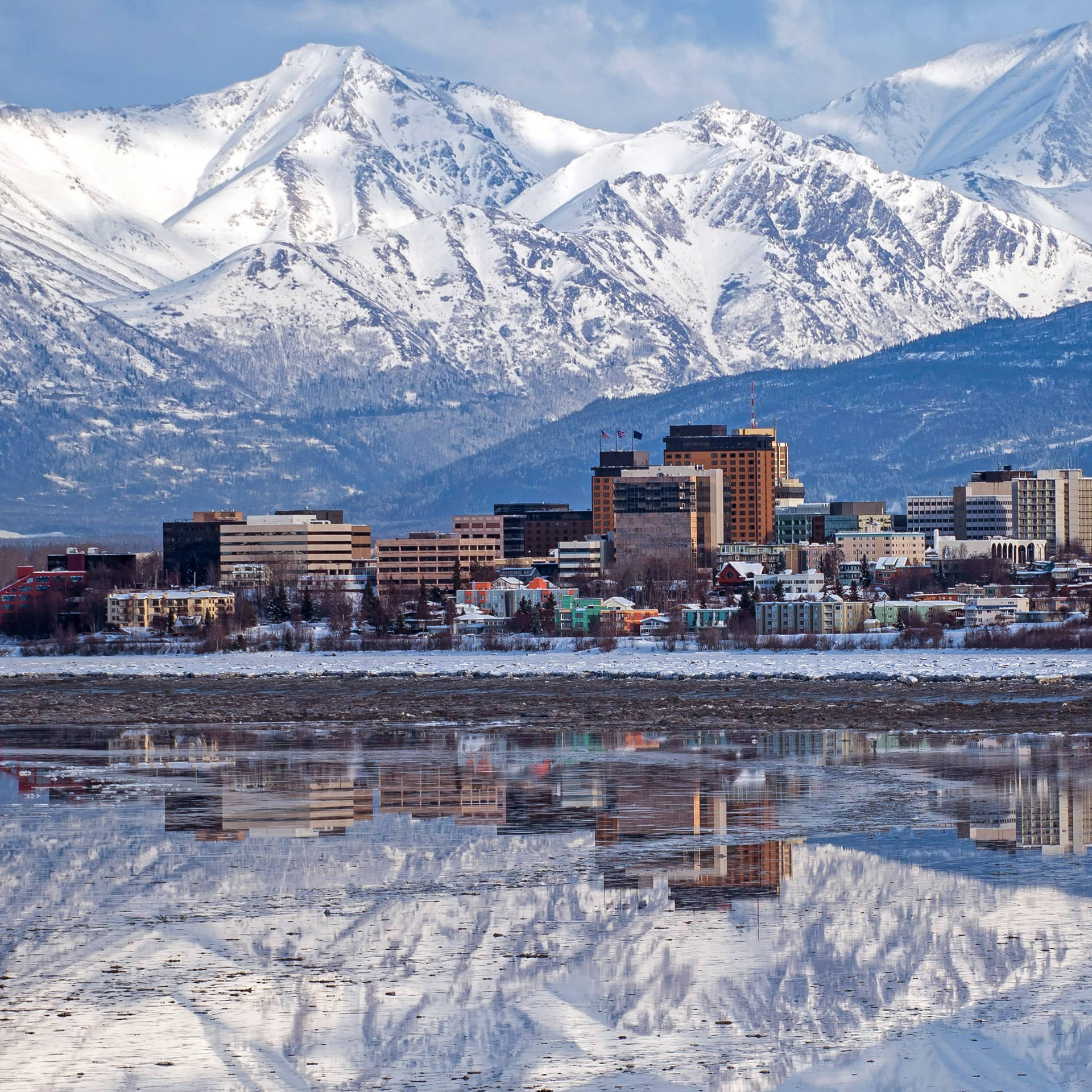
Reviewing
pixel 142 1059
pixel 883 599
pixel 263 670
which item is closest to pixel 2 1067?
pixel 142 1059

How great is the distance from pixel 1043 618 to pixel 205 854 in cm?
13530

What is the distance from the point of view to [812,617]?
169875 mm

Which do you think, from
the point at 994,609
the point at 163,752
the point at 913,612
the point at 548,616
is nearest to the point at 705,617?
the point at 548,616

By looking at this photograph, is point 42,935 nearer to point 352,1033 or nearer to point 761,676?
point 352,1033

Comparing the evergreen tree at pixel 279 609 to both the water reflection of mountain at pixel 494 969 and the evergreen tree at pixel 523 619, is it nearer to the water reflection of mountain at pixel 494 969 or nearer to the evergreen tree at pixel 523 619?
the evergreen tree at pixel 523 619

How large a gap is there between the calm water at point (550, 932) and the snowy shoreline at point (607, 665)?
51.2m

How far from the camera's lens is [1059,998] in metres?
28.9

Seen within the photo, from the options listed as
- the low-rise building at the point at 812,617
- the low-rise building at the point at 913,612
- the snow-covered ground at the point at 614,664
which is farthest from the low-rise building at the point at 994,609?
the snow-covered ground at the point at 614,664

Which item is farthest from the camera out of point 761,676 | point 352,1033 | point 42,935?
point 761,676

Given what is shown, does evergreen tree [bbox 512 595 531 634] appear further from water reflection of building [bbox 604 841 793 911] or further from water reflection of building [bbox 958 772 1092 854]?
water reflection of building [bbox 604 841 793 911]

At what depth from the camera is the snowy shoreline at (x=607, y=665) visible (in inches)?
4102

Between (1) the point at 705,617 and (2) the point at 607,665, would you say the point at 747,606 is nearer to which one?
(1) the point at 705,617

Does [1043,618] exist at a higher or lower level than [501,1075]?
higher

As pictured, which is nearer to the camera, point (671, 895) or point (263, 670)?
point (671, 895)
